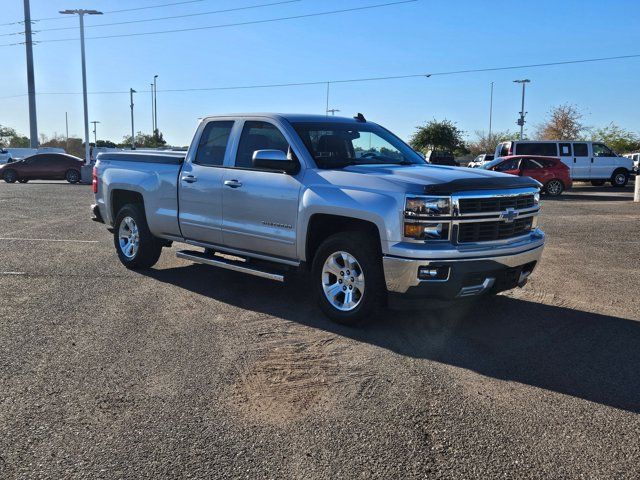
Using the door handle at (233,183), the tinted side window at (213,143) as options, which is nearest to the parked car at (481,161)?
the tinted side window at (213,143)

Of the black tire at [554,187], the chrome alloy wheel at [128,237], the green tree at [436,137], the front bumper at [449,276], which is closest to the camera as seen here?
the front bumper at [449,276]

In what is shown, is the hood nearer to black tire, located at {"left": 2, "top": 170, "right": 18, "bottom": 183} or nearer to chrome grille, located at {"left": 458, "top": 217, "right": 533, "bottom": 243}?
chrome grille, located at {"left": 458, "top": 217, "right": 533, "bottom": 243}

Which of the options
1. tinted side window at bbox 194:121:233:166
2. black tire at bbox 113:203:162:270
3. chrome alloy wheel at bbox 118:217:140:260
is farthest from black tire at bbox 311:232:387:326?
chrome alloy wheel at bbox 118:217:140:260

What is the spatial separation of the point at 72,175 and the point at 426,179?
93.3ft

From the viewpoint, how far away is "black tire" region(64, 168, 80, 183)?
1199 inches

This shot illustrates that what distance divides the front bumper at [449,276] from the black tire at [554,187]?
1984 cm

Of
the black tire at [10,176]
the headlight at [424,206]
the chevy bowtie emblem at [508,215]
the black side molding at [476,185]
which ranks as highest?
the black side molding at [476,185]

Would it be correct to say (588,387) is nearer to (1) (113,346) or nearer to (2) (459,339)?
(2) (459,339)

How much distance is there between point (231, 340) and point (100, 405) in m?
1.53

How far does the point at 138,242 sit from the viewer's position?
823 centimetres

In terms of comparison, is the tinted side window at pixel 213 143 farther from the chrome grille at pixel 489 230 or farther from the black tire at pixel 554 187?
the black tire at pixel 554 187

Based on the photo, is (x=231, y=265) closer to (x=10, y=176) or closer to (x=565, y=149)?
(x=565, y=149)

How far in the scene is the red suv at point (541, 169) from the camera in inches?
921

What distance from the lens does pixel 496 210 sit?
552 cm
